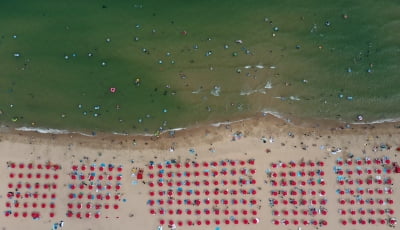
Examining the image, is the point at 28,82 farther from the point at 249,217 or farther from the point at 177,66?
the point at 249,217

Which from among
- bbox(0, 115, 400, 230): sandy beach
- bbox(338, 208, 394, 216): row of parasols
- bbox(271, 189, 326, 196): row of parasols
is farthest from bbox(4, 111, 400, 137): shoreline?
bbox(338, 208, 394, 216): row of parasols

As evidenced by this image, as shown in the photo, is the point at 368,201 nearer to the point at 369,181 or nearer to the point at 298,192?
the point at 369,181

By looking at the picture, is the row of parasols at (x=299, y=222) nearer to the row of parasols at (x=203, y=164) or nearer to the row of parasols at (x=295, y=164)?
the row of parasols at (x=295, y=164)

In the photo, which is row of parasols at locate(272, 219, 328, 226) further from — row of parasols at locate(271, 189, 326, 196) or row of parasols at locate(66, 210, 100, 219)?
row of parasols at locate(66, 210, 100, 219)

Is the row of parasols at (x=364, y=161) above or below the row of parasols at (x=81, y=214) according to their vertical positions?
above

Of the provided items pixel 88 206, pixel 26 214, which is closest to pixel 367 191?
pixel 88 206

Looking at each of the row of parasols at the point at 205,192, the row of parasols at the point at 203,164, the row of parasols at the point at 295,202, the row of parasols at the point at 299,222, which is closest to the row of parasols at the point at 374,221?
the row of parasols at the point at 299,222
